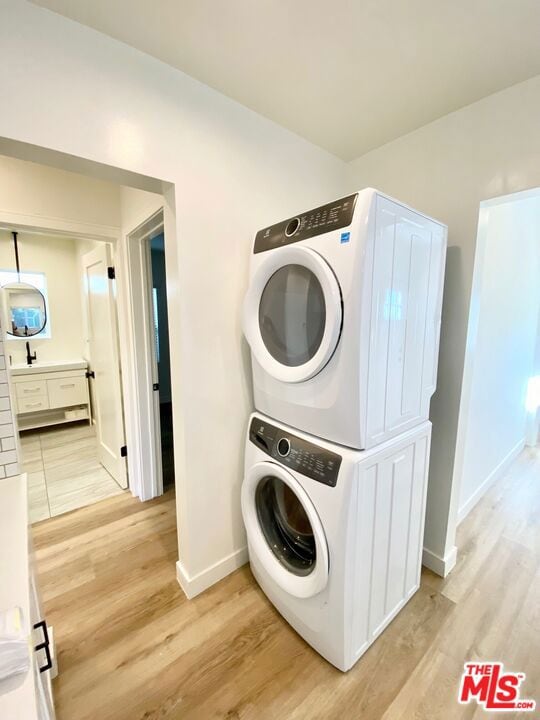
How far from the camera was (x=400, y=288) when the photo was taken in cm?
117

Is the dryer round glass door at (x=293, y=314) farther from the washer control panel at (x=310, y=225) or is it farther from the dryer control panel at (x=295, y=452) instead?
the dryer control panel at (x=295, y=452)

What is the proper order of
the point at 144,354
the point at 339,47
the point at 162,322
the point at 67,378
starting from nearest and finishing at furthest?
the point at 339,47 < the point at 144,354 < the point at 67,378 < the point at 162,322

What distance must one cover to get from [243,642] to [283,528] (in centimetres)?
49

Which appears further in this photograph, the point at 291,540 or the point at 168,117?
the point at 291,540

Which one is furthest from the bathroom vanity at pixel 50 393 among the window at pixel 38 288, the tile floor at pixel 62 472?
the window at pixel 38 288

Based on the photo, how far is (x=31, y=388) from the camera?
11.7ft

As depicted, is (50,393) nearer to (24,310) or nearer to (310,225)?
(24,310)

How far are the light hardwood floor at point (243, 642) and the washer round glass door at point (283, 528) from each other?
1.04 ft

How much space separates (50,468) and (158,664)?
226 centimetres

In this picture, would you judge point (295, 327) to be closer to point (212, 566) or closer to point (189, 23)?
point (189, 23)

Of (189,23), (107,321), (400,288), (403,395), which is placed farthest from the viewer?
(107,321)

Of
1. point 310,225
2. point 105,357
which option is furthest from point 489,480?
point 105,357

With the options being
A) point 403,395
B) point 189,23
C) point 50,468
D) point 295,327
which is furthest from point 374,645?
point 50,468

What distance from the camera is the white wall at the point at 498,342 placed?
1663 millimetres
